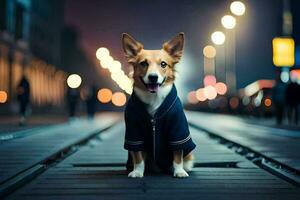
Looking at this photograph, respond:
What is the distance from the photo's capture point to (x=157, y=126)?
8453 mm

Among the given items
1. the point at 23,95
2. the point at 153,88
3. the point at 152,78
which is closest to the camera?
the point at 152,78

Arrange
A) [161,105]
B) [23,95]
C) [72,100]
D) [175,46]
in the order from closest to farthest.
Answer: [161,105], [175,46], [23,95], [72,100]

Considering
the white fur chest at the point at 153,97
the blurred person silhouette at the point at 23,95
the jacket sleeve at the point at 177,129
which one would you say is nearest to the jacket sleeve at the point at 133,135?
the white fur chest at the point at 153,97

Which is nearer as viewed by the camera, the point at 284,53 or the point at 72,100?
the point at 284,53

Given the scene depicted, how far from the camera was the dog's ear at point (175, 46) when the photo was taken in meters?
8.53

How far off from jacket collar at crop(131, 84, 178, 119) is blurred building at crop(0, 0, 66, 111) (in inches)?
1264

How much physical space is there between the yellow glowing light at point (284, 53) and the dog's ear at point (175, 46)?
72.4 ft

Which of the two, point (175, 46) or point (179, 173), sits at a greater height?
point (175, 46)

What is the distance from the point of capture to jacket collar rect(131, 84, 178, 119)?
332 inches

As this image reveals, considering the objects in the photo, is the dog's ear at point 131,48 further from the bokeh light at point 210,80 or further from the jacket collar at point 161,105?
the bokeh light at point 210,80

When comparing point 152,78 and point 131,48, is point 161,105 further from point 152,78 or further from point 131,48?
point 131,48

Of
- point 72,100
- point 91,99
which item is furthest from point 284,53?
point 91,99

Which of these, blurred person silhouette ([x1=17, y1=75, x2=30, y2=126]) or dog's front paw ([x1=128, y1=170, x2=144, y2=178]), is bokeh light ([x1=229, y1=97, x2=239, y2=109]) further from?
dog's front paw ([x1=128, y1=170, x2=144, y2=178])

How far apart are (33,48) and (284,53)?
37.2 metres
